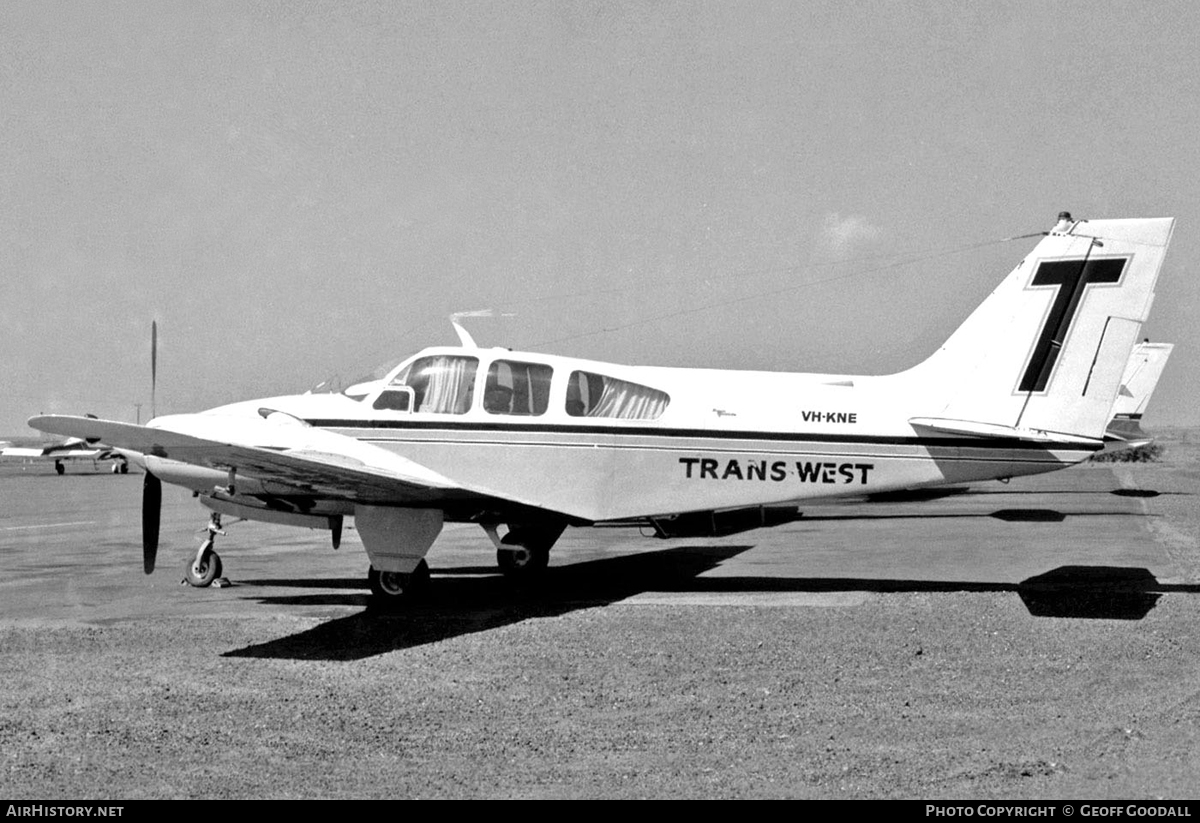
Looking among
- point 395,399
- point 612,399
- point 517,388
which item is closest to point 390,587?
point 395,399

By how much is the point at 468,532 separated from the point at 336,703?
14.1m

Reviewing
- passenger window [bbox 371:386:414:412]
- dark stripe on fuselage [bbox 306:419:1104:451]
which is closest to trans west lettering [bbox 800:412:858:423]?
dark stripe on fuselage [bbox 306:419:1104:451]

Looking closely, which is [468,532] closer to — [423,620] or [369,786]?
[423,620]

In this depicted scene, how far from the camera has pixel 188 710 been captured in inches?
305

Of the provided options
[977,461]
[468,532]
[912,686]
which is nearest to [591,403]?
[977,461]

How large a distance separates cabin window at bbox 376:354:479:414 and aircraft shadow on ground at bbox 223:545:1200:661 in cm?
210

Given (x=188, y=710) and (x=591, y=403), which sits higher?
(x=591, y=403)

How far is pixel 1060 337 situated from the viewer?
11961 mm

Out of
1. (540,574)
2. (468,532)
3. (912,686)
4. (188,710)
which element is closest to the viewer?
(188,710)

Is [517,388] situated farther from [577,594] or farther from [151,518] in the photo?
[151,518]

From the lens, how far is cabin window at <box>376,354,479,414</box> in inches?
514

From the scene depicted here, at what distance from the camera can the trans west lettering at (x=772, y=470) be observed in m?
12.6

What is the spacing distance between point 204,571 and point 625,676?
7234 millimetres
